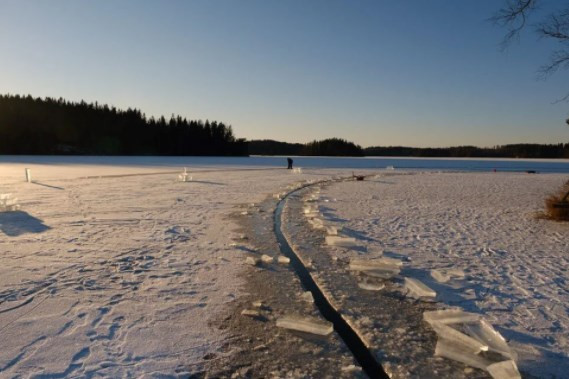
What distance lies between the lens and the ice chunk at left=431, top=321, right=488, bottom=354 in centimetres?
Answer: 294

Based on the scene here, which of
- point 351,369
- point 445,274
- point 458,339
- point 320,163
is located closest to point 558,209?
point 445,274

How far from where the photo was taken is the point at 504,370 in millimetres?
2574

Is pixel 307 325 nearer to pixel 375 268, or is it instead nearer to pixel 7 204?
pixel 375 268

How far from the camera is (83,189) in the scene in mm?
14875

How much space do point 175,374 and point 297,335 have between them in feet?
3.65

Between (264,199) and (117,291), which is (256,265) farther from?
(264,199)

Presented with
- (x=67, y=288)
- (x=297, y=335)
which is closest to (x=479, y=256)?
(x=297, y=335)

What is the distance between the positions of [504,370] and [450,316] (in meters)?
0.89

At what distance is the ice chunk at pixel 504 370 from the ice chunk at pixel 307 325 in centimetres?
129

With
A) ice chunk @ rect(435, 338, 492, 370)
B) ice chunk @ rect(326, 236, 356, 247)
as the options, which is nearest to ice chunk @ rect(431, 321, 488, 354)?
ice chunk @ rect(435, 338, 492, 370)

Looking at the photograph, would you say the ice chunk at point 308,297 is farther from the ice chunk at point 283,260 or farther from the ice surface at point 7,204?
the ice surface at point 7,204

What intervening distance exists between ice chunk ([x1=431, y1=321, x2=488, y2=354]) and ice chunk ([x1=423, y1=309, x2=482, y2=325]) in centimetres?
11

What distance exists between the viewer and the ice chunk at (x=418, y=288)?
164 inches

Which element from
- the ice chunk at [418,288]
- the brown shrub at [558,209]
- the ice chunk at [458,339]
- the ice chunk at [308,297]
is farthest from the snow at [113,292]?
the brown shrub at [558,209]
